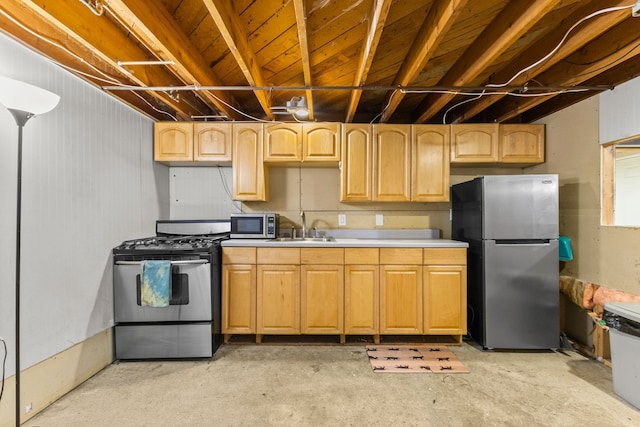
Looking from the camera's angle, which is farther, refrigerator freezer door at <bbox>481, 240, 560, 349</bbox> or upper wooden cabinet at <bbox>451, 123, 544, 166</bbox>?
upper wooden cabinet at <bbox>451, 123, 544, 166</bbox>

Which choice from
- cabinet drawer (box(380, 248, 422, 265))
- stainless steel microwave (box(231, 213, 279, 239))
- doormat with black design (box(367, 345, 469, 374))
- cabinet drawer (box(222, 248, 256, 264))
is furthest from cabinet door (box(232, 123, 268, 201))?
doormat with black design (box(367, 345, 469, 374))

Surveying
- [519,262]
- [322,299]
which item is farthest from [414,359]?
[519,262]

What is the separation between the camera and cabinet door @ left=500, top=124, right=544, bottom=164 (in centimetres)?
270

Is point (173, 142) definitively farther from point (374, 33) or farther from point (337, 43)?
point (374, 33)

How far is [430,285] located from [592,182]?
166 cm

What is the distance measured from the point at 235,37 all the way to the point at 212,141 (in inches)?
50.8

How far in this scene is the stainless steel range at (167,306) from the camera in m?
2.21

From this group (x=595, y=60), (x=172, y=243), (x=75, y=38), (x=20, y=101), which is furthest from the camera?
(x=172, y=243)

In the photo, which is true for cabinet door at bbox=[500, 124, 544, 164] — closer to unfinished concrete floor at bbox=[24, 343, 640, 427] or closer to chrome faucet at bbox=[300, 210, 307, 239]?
unfinished concrete floor at bbox=[24, 343, 640, 427]

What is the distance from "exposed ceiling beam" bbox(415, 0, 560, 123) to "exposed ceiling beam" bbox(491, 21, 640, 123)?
2.63 ft

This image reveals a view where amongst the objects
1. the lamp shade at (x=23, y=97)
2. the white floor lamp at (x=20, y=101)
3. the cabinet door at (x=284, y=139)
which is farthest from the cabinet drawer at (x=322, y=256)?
the lamp shade at (x=23, y=97)

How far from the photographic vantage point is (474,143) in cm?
273

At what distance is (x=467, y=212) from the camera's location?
8.64ft

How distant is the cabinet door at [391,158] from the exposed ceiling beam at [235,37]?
1.27 m
